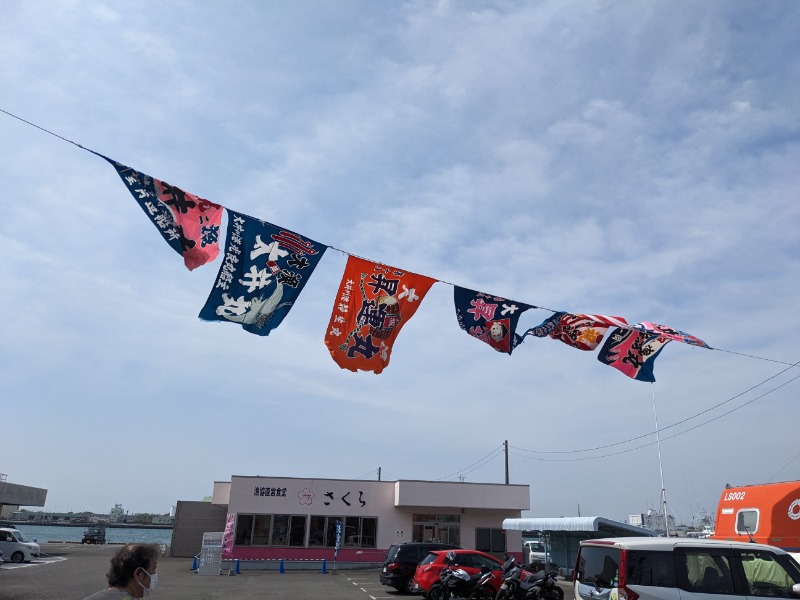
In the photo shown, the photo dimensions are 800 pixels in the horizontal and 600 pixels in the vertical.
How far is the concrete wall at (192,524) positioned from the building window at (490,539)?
1721 centimetres

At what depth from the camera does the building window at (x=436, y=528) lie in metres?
30.4

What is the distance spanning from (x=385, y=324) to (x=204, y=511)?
33.4m

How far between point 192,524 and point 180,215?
34.8 metres

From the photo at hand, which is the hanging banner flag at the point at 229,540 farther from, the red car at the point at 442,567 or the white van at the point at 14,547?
the red car at the point at 442,567

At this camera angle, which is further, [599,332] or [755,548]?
[599,332]

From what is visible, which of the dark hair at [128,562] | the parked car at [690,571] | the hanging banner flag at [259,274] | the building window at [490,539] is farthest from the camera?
the building window at [490,539]

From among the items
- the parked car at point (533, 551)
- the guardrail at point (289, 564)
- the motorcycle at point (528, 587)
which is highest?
the motorcycle at point (528, 587)

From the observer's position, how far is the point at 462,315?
1117 cm

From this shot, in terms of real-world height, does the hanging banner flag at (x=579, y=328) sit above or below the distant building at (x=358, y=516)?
above

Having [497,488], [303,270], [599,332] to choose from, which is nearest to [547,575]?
[599,332]

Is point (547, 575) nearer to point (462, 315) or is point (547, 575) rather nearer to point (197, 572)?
point (462, 315)

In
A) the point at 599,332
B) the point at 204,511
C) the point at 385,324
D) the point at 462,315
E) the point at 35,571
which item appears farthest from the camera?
the point at 204,511

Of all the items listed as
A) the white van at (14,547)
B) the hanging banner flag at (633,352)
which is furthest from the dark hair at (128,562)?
the white van at (14,547)

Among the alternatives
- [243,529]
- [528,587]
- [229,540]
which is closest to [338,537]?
[243,529]
